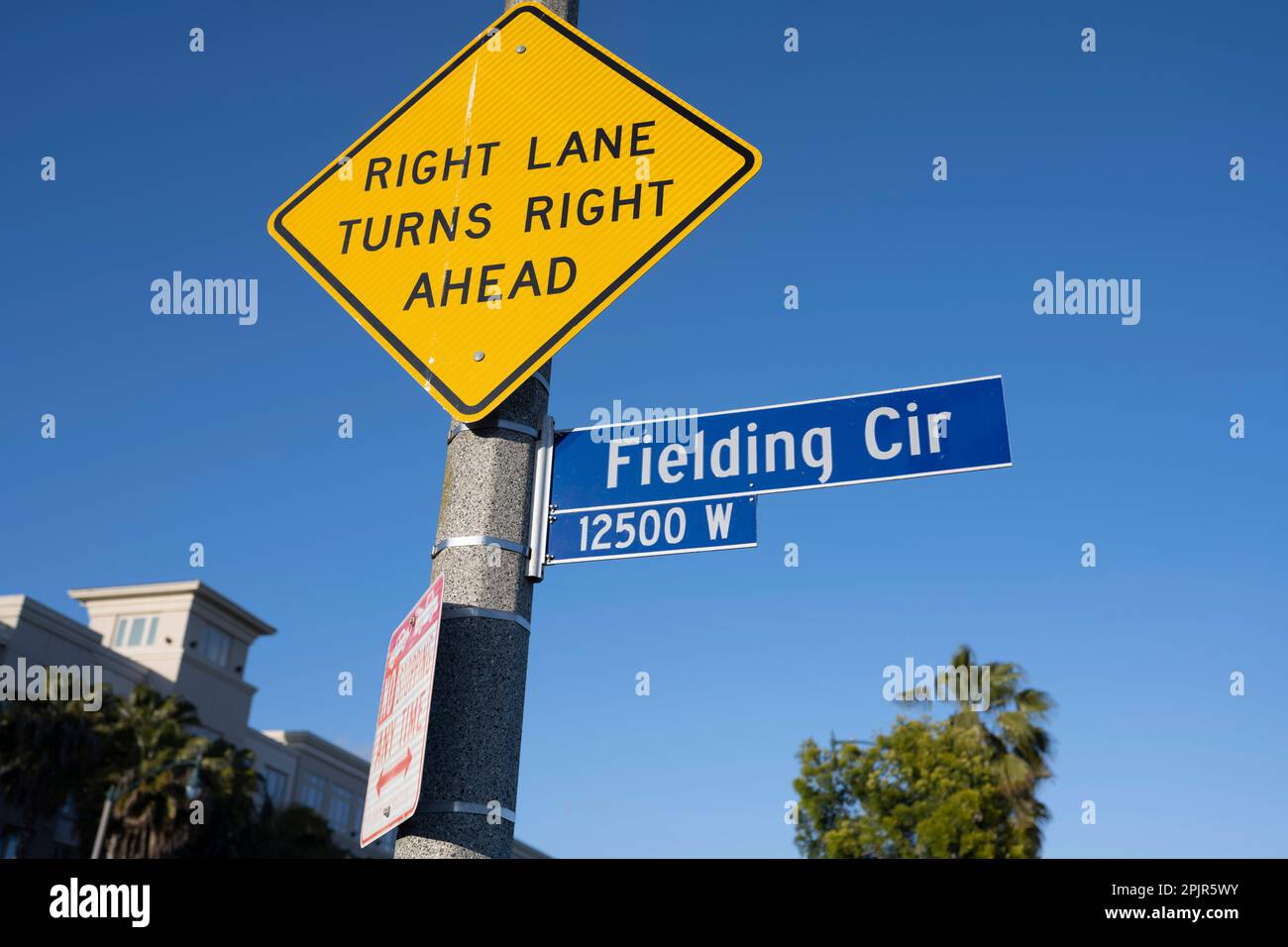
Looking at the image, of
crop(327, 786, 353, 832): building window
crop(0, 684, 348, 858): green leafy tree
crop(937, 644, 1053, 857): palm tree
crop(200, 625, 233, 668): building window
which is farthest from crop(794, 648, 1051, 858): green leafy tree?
crop(327, 786, 353, 832): building window

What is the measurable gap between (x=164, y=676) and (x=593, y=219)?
53190 millimetres

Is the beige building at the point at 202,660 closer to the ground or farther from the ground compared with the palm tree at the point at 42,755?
farther from the ground

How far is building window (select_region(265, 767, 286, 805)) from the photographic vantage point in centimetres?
5716

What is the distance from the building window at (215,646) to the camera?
5497 cm

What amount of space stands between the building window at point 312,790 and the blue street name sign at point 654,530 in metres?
63.1

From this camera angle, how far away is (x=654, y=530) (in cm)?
333

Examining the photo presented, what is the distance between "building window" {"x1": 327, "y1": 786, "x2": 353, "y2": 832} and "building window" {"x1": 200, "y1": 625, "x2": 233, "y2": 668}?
40.7 ft

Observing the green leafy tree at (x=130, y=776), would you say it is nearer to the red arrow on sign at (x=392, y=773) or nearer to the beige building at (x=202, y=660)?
the beige building at (x=202, y=660)

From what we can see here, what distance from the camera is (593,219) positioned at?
3.37 meters

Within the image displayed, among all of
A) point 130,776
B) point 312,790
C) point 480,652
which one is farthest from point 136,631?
point 480,652

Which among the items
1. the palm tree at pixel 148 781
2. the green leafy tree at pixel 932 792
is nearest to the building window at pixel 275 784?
the palm tree at pixel 148 781

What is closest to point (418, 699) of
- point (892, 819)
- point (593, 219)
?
point (593, 219)

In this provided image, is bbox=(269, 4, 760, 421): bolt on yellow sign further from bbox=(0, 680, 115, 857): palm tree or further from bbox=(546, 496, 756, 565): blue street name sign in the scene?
bbox=(0, 680, 115, 857): palm tree

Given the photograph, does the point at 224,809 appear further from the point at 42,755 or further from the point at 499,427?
the point at 499,427
